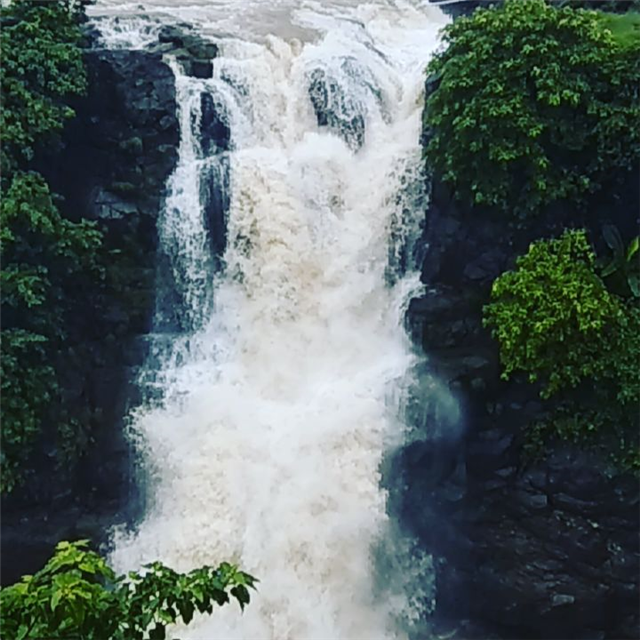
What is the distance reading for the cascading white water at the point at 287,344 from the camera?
29.7ft

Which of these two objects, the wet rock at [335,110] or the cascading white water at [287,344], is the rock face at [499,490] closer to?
the cascading white water at [287,344]

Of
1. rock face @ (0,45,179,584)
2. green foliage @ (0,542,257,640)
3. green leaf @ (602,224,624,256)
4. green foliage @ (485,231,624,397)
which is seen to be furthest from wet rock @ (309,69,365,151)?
green foliage @ (0,542,257,640)

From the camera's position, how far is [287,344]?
→ 10.5 metres

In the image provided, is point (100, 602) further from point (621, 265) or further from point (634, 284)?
point (621, 265)

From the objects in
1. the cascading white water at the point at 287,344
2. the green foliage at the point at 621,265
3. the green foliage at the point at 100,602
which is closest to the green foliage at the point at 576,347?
the green foliage at the point at 621,265

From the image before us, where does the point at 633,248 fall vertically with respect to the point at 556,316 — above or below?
above

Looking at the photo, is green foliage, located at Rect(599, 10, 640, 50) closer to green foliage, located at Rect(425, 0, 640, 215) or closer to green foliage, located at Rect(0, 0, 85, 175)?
green foliage, located at Rect(425, 0, 640, 215)

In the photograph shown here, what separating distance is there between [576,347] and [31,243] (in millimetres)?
6422

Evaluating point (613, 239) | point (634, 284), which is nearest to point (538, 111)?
point (613, 239)

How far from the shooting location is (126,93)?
10.9 meters

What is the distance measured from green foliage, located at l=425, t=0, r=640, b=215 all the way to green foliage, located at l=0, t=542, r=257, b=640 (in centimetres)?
711

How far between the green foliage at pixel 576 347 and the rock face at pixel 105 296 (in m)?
4.74

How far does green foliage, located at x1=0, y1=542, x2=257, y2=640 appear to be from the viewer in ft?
9.03

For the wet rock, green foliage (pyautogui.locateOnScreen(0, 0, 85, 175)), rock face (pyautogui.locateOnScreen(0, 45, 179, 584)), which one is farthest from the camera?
the wet rock
